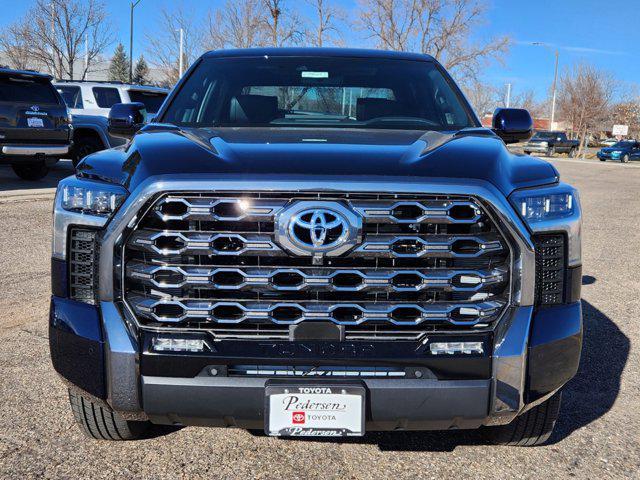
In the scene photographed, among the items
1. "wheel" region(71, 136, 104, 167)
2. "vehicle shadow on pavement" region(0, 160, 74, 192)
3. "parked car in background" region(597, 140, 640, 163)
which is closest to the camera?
"vehicle shadow on pavement" region(0, 160, 74, 192)

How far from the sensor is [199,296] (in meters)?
2.41

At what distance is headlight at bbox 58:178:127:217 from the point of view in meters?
2.43

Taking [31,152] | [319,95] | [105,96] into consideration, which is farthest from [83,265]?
[105,96]

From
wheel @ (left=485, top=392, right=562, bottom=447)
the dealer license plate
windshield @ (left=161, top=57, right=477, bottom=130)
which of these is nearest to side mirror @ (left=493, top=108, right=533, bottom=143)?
windshield @ (left=161, top=57, right=477, bottom=130)

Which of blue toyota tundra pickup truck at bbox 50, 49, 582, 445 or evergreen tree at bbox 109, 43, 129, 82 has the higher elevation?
evergreen tree at bbox 109, 43, 129, 82

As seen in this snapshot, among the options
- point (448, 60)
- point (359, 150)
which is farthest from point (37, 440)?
point (448, 60)

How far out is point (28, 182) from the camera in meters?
13.3

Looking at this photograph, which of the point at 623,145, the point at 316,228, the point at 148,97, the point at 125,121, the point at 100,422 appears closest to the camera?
the point at 316,228

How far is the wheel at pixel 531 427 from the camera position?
2.80m

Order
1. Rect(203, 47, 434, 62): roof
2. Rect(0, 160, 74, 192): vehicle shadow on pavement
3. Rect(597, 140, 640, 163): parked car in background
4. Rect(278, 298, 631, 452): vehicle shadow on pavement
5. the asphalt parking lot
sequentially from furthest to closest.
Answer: Rect(597, 140, 640, 163): parked car in background < Rect(0, 160, 74, 192): vehicle shadow on pavement < Rect(203, 47, 434, 62): roof < Rect(278, 298, 631, 452): vehicle shadow on pavement < the asphalt parking lot

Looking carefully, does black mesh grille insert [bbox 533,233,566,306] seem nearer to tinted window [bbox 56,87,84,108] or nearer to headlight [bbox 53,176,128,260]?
headlight [bbox 53,176,128,260]

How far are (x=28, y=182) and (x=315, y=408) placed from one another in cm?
1244

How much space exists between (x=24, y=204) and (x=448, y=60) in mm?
25754

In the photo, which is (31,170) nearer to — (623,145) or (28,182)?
(28,182)
